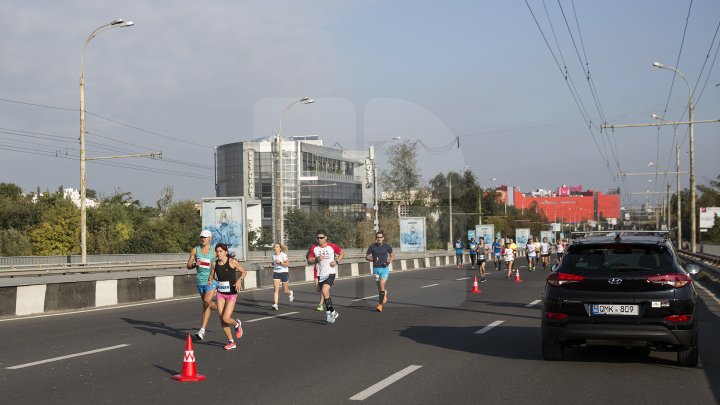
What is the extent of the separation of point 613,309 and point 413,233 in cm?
5013

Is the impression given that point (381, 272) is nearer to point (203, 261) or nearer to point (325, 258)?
point (325, 258)

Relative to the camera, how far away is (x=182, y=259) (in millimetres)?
62062

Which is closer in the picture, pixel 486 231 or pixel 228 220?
pixel 228 220

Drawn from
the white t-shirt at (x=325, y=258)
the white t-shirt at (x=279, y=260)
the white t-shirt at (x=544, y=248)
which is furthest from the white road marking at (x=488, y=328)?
the white t-shirt at (x=544, y=248)

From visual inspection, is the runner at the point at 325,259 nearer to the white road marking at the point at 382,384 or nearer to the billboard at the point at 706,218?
the white road marking at the point at 382,384

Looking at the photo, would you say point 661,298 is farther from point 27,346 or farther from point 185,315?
point 185,315

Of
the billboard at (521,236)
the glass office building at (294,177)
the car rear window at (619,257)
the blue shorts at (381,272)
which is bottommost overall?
the billboard at (521,236)

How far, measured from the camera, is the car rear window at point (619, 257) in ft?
31.0

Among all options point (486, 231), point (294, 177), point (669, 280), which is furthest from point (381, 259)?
point (294, 177)

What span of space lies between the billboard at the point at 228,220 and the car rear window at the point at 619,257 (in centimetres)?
2130

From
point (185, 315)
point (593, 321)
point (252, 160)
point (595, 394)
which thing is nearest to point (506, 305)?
point (185, 315)

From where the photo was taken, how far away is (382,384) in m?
8.63

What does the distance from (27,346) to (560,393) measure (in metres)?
8.22

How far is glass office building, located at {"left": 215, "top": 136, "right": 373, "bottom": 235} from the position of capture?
9968 cm
